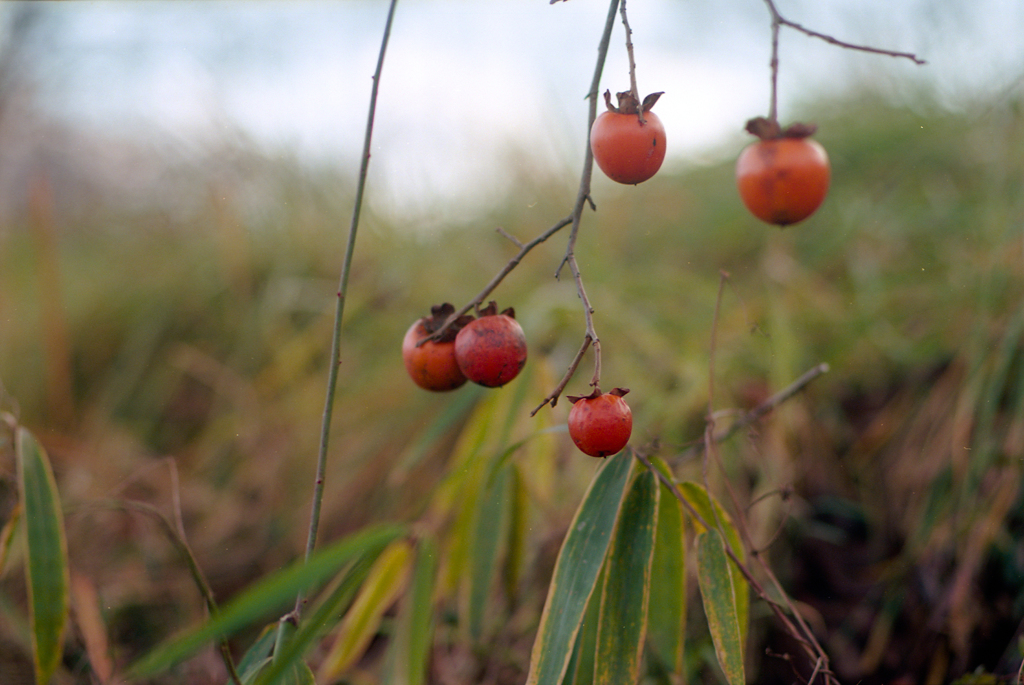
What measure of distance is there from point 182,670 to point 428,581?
0.60 meters

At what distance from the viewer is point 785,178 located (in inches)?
19.0

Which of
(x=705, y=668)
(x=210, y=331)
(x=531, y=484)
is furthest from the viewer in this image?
(x=210, y=331)

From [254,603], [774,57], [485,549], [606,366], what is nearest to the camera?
[254,603]

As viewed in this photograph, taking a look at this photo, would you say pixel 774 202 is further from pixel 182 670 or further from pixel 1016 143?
pixel 1016 143

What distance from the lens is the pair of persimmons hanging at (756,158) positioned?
435 mm

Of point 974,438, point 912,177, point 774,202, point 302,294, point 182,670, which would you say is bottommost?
point 182,670

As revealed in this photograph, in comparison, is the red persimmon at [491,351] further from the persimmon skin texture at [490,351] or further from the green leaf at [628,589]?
the green leaf at [628,589]

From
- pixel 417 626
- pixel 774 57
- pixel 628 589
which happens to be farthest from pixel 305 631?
pixel 774 57

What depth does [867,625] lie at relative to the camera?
0.91 meters

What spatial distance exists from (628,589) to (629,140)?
14.2 inches

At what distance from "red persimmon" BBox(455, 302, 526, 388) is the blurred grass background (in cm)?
21

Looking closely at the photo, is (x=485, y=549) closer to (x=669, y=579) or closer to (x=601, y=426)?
(x=669, y=579)

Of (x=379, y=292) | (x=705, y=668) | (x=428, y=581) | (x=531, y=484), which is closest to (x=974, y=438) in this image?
(x=705, y=668)

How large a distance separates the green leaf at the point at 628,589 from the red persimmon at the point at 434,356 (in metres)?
0.20
